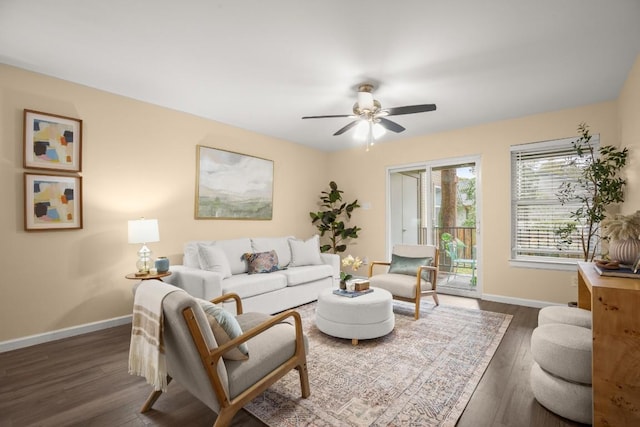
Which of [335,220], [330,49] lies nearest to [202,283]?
[330,49]

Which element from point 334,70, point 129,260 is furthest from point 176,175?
point 334,70

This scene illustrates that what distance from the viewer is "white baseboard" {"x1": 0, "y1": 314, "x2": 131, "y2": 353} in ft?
9.21

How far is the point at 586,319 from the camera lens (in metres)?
2.15

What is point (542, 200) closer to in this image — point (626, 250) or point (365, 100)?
point (626, 250)

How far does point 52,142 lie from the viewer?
3039 mm

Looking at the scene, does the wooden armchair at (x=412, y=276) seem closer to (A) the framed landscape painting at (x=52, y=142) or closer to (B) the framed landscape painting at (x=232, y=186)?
(B) the framed landscape painting at (x=232, y=186)

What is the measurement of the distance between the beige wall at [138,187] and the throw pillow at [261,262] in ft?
2.53

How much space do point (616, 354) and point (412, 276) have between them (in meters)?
2.48

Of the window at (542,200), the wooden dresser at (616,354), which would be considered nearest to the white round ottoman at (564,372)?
the wooden dresser at (616,354)

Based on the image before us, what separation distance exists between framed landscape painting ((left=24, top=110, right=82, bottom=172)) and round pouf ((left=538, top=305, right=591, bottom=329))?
4.67m

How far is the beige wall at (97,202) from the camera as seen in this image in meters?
2.84

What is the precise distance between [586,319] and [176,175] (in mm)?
4542

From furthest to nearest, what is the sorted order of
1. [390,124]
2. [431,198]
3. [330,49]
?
[431,198] < [390,124] < [330,49]

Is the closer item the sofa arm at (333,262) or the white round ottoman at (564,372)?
the white round ottoman at (564,372)
